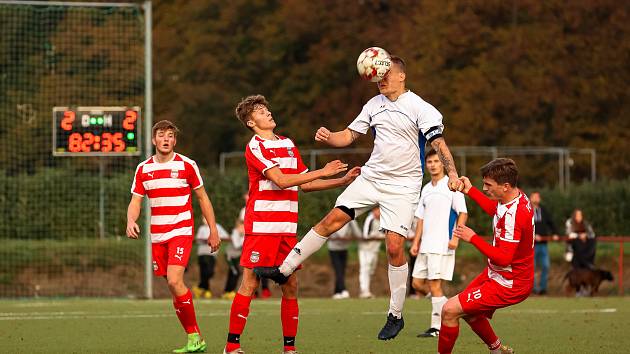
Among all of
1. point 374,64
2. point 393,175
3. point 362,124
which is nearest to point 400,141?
point 393,175

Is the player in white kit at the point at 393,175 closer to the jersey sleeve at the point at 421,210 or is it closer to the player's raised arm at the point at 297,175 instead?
the player's raised arm at the point at 297,175

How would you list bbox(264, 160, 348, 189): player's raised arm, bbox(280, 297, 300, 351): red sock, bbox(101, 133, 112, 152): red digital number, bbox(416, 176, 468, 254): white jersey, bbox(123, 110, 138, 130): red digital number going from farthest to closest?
bbox(123, 110, 138, 130): red digital number < bbox(101, 133, 112, 152): red digital number < bbox(416, 176, 468, 254): white jersey < bbox(280, 297, 300, 351): red sock < bbox(264, 160, 348, 189): player's raised arm

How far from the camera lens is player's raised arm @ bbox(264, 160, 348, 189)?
1127 centimetres

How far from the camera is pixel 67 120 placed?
75.9 feet

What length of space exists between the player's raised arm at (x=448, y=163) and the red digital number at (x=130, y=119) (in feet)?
40.4

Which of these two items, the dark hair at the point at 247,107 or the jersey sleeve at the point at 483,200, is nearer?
the jersey sleeve at the point at 483,200

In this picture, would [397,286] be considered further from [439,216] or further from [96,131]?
[96,131]

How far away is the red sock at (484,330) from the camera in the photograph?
1079 cm

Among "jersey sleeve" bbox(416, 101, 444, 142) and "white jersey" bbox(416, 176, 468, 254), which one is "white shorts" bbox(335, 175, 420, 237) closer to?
"jersey sleeve" bbox(416, 101, 444, 142)

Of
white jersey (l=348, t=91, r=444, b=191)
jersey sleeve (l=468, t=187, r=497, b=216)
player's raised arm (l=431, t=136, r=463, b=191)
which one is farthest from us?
white jersey (l=348, t=91, r=444, b=191)

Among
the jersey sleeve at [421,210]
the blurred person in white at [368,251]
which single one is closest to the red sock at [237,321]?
the jersey sleeve at [421,210]

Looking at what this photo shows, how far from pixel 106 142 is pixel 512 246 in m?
13.7

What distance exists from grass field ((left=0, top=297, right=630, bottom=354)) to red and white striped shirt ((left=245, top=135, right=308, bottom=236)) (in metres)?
1.59

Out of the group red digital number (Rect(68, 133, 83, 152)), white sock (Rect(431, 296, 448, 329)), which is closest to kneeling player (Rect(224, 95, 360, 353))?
white sock (Rect(431, 296, 448, 329))
